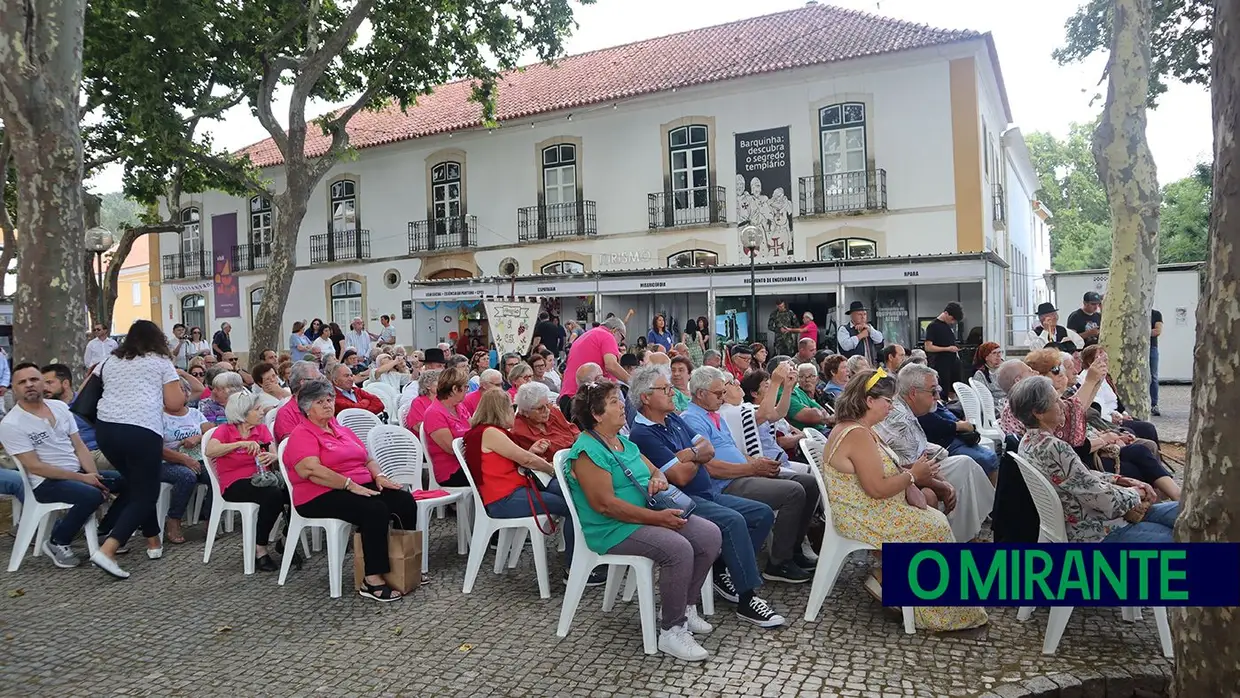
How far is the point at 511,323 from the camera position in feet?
43.0

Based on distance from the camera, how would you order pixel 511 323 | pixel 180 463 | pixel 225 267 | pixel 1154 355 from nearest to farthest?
pixel 180 463, pixel 1154 355, pixel 511 323, pixel 225 267

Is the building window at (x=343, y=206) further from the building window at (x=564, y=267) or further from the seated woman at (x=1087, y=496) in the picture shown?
the seated woman at (x=1087, y=496)

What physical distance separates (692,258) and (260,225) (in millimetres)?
15626

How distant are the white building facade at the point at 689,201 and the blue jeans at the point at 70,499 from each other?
466 inches

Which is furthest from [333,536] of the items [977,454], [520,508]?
[977,454]

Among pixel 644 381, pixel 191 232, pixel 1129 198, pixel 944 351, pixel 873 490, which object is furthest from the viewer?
pixel 191 232

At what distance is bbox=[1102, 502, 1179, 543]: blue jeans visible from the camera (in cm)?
379

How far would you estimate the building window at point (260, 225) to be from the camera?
92.6 ft

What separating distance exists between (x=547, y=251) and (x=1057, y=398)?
63.6 feet

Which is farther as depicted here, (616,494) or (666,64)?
(666,64)

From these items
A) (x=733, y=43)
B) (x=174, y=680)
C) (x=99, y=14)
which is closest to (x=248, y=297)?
(x=99, y=14)

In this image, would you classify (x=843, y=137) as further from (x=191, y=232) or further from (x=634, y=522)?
(x=191, y=232)

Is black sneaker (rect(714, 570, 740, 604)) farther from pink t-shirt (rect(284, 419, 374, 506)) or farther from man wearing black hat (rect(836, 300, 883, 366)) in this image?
man wearing black hat (rect(836, 300, 883, 366))

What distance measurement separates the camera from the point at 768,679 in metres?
3.59
